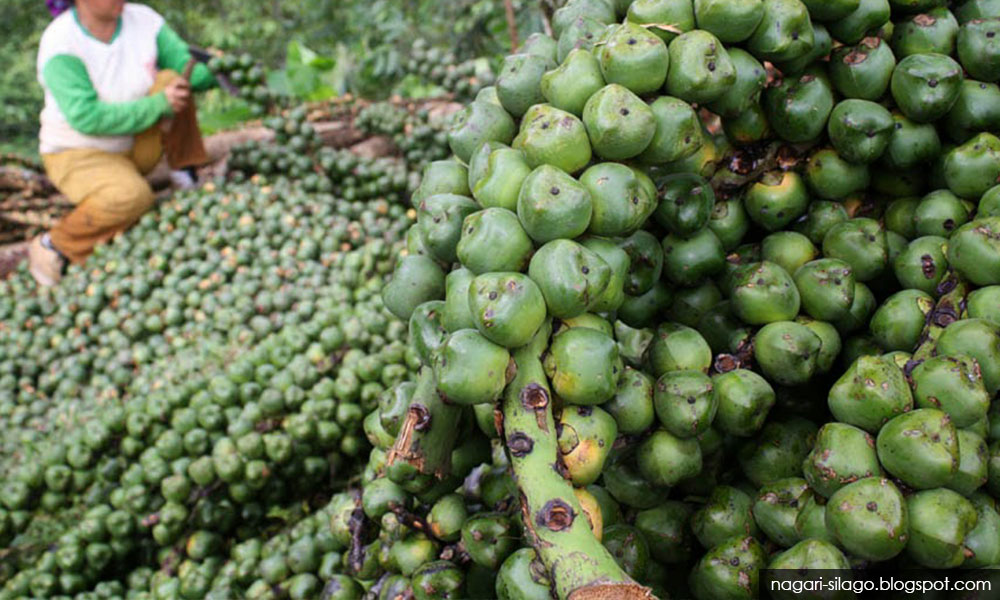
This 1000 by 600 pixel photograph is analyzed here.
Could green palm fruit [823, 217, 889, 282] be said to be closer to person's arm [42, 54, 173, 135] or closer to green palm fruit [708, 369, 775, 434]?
green palm fruit [708, 369, 775, 434]

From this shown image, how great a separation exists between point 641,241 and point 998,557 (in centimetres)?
73

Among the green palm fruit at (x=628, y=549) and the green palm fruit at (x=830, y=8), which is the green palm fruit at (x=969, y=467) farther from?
the green palm fruit at (x=830, y=8)

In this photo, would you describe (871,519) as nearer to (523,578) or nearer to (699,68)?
(523,578)

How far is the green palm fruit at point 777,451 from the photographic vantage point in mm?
1297

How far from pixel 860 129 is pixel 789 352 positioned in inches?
19.2

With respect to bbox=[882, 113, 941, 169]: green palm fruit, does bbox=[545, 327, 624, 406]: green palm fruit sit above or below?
below

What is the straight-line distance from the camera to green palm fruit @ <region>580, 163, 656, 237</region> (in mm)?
1184

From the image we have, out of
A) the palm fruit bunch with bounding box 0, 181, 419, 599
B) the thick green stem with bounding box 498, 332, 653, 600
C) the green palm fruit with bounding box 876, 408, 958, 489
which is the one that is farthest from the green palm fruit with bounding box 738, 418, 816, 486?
the palm fruit bunch with bounding box 0, 181, 419, 599

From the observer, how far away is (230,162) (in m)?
4.84

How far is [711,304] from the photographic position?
1.50 m

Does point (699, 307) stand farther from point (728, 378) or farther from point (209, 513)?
point (209, 513)

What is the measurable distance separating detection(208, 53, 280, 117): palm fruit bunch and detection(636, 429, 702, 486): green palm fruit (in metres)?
4.10

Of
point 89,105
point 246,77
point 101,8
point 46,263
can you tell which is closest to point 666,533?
point 246,77

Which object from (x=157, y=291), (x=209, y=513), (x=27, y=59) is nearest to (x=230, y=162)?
(x=157, y=291)
